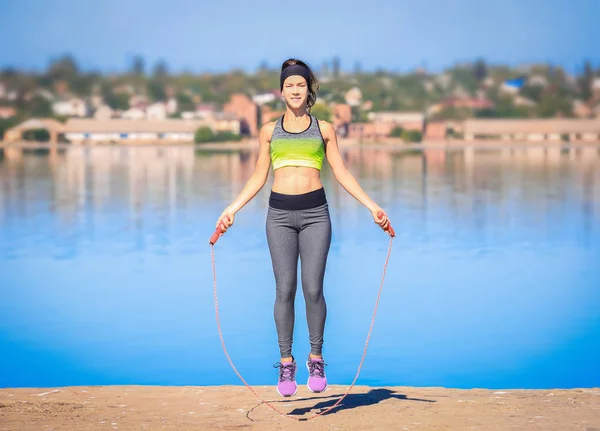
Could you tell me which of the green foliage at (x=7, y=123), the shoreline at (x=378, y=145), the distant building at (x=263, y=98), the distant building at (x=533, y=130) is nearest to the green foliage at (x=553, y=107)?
the distant building at (x=533, y=130)

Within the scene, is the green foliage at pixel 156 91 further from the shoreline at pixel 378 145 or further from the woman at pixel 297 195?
the woman at pixel 297 195

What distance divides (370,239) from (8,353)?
974cm

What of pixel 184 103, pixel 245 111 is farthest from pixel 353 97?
pixel 184 103

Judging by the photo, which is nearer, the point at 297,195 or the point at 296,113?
the point at 297,195

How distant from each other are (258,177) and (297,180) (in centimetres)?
31

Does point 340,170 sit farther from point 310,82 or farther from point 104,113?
point 104,113

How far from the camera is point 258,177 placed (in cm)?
638

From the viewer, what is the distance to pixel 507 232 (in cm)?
1992

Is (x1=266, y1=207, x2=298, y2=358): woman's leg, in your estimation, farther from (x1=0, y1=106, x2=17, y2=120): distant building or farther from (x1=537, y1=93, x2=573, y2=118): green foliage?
(x1=537, y1=93, x2=573, y2=118): green foliage

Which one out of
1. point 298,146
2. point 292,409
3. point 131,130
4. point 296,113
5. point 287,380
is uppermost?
point 296,113

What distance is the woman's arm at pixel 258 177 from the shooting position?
6238 mm

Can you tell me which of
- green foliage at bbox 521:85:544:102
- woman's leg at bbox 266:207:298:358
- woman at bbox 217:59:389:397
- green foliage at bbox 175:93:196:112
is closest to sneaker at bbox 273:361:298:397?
woman at bbox 217:59:389:397

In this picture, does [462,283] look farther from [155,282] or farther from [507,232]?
[507,232]

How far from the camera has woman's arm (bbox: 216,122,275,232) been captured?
624cm
